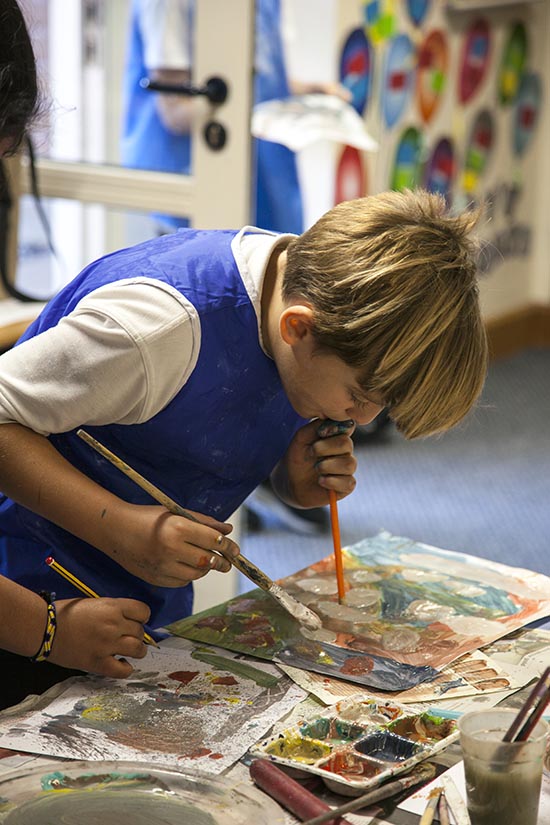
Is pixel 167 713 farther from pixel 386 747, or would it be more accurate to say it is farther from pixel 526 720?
pixel 526 720

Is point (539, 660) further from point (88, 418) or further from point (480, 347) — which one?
point (88, 418)

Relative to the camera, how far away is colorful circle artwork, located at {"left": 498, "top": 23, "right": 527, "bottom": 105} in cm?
445

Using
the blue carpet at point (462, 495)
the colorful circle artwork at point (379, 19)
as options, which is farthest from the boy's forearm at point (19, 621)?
the colorful circle artwork at point (379, 19)

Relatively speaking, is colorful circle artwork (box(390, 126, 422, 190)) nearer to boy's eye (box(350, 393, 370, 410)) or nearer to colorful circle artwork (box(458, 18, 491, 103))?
colorful circle artwork (box(458, 18, 491, 103))

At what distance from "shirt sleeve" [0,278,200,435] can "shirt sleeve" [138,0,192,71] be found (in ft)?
4.43

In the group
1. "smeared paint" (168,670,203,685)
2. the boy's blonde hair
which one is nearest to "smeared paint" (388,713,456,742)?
"smeared paint" (168,670,203,685)

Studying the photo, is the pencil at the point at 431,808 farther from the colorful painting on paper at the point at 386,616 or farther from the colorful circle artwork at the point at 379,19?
the colorful circle artwork at the point at 379,19

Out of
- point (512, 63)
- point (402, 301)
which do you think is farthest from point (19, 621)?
point (512, 63)

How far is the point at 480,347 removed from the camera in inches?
48.2

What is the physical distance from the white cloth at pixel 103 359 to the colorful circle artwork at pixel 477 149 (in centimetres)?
329

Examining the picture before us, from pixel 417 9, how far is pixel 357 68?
0.41 m

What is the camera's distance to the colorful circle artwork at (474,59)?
4215mm

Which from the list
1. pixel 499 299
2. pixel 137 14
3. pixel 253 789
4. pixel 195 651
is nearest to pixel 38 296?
pixel 137 14

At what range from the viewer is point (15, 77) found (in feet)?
3.91
